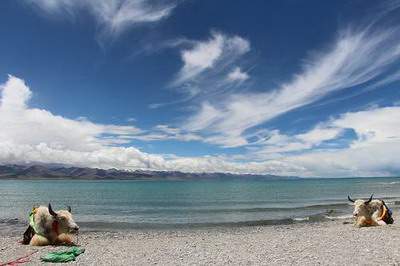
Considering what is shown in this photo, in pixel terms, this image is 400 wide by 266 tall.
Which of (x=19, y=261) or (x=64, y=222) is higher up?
(x=64, y=222)

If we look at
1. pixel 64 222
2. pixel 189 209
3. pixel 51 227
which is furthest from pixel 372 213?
pixel 189 209

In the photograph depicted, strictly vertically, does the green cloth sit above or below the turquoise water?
below

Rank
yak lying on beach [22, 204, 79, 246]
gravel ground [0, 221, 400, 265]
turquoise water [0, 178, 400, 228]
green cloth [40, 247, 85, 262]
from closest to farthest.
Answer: gravel ground [0, 221, 400, 265]
green cloth [40, 247, 85, 262]
yak lying on beach [22, 204, 79, 246]
turquoise water [0, 178, 400, 228]

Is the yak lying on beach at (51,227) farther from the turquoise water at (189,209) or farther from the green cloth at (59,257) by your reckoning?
the turquoise water at (189,209)

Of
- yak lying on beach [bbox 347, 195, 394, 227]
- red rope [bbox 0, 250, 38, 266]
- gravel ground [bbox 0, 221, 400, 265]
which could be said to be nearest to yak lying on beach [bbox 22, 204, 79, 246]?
gravel ground [bbox 0, 221, 400, 265]

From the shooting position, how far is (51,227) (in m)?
17.0

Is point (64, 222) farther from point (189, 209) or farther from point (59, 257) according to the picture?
point (189, 209)

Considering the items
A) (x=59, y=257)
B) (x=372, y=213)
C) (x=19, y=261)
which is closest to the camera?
(x=59, y=257)

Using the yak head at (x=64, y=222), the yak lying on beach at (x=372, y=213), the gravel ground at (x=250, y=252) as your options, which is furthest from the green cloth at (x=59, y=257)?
the yak lying on beach at (x=372, y=213)

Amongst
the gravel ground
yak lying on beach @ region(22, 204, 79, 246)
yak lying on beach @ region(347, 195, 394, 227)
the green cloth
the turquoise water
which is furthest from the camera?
the turquoise water

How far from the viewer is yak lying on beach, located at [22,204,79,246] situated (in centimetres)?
1686

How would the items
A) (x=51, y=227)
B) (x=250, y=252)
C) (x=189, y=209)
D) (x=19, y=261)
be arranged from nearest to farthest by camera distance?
(x=19, y=261)
(x=250, y=252)
(x=51, y=227)
(x=189, y=209)

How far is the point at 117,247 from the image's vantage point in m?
17.1

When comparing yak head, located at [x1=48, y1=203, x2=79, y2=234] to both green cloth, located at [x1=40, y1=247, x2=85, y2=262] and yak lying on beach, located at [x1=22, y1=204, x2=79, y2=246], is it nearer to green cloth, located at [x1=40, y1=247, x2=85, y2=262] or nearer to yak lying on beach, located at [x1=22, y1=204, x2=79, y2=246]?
yak lying on beach, located at [x1=22, y1=204, x2=79, y2=246]
